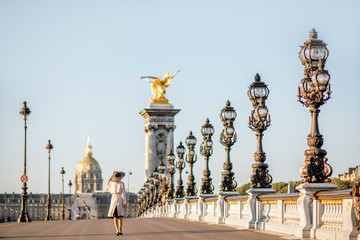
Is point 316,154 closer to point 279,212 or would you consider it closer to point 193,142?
point 279,212

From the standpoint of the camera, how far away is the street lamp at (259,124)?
89.6 ft

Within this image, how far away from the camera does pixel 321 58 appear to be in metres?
21.7

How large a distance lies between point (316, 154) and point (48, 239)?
8.12 metres

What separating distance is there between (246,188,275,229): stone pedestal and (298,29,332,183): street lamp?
19.5ft

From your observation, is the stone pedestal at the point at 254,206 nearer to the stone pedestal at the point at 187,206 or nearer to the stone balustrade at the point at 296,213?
the stone balustrade at the point at 296,213

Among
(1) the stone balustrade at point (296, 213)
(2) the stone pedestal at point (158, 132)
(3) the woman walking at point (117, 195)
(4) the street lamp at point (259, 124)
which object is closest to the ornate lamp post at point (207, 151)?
(1) the stone balustrade at point (296, 213)

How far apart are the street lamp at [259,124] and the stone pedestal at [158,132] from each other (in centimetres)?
10002

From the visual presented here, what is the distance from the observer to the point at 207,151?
132ft

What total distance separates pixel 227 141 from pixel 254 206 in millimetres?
7233

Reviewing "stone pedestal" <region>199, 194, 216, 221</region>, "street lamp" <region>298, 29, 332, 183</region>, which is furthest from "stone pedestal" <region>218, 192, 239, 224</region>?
"street lamp" <region>298, 29, 332, 183</region>

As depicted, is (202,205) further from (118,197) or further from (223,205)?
(118,197)

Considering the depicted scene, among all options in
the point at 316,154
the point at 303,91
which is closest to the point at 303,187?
the point at 316,154

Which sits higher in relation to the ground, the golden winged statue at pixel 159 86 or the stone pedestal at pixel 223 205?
the golden winged statue at pixel 159 86

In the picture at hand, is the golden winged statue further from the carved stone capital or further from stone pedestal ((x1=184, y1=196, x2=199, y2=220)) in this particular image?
stone pedestal ((x1=184, y1=196, x2=199, y2=220))
